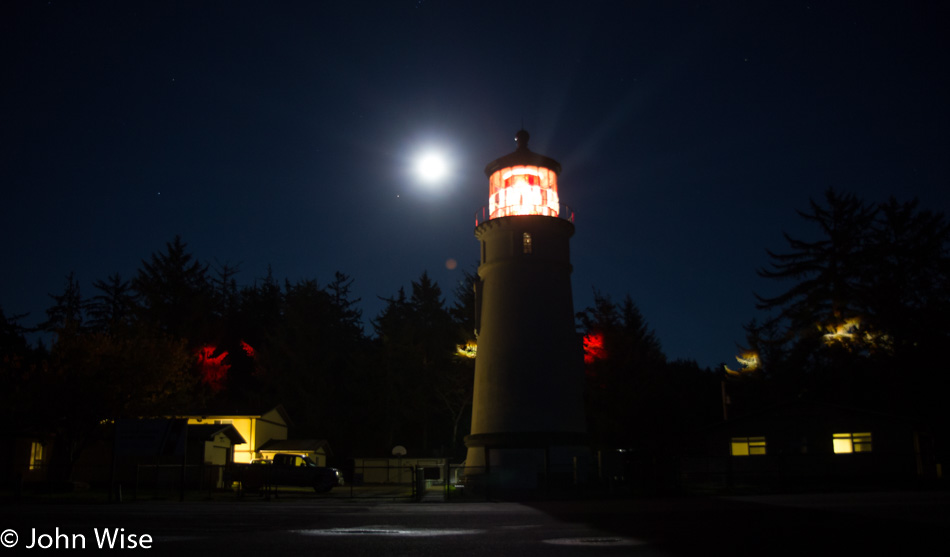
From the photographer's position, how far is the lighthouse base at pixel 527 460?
89.5 ft

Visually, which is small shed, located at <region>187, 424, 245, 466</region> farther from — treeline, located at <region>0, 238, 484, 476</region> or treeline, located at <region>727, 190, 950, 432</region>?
treeline, located at <region>727, 190, 950, 432</region>

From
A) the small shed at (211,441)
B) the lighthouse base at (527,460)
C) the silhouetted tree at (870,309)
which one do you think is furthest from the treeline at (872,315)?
the small shed at (211,441)

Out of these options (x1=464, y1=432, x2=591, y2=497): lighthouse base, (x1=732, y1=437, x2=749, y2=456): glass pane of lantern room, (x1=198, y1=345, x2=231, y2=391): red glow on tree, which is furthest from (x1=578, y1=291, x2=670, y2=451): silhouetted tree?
(x1=198, y1=345, x2=231, y2=391): red glow on tree

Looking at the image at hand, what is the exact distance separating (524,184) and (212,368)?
39.1m

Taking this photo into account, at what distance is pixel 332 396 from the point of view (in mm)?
54844

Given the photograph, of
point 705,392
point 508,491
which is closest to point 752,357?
point 705,392

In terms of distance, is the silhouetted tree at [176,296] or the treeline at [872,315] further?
the silhouetted tree at [176,296]

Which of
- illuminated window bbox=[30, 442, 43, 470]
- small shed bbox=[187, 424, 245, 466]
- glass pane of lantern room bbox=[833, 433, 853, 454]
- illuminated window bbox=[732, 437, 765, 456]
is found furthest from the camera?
illuminated window bbox=[30, 442, 43, 470]

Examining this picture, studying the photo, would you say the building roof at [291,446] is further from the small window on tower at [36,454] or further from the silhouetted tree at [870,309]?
the silhouetted tree at [870,309]

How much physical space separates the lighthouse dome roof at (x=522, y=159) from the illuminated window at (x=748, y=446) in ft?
53.1

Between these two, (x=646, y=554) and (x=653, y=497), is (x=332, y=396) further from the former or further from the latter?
(x=646, y=554)

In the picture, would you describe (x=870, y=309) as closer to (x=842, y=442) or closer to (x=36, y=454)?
(x=842, y=442)

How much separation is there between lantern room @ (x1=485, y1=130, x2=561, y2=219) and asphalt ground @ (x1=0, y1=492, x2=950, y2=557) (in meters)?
16.4

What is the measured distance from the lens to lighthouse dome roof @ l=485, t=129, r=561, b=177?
30578 mm
